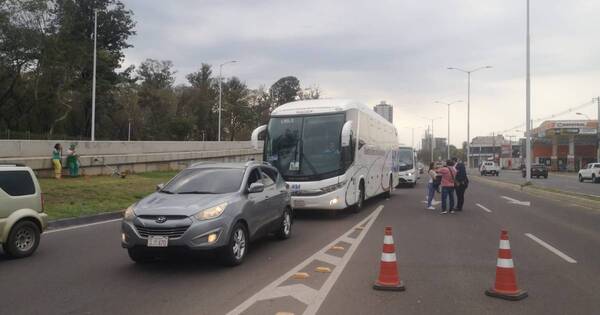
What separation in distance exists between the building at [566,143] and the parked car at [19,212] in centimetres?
8287

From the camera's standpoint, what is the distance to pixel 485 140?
168 m

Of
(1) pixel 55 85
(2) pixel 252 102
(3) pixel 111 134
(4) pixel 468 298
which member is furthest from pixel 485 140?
(4) pixel 468 298

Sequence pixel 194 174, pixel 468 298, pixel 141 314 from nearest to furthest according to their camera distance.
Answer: pixel 141 314 → pixel 468 298 → pixel 194 174

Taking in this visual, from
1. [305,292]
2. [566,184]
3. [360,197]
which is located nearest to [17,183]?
[305,292]

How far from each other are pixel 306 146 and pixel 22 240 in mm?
7912

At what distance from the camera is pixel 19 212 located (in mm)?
9156

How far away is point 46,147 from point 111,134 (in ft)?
159

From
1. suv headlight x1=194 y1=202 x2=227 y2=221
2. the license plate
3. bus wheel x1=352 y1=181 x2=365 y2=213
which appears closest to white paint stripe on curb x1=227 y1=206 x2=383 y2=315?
suv headlight x1=194 y1=202 x2=227 y2=221

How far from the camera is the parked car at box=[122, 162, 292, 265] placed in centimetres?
766

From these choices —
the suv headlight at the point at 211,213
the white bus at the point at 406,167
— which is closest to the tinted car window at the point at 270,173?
the suv headlight at the point at 211,213

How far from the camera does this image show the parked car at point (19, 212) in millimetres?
8945

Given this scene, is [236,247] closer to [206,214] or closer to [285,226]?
[206,214]

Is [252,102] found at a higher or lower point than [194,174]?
higher

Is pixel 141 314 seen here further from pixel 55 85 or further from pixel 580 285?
pixel 55 85
